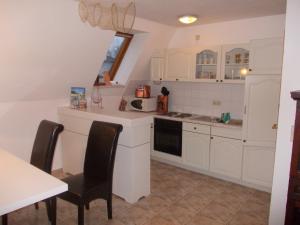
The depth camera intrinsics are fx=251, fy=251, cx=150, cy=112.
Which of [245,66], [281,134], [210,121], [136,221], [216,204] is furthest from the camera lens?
[210,121]

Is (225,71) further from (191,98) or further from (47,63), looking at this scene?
(47,63)

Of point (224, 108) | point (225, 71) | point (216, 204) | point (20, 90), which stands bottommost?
point (216, 204)

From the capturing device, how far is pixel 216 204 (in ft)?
9.61

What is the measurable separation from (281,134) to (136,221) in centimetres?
162

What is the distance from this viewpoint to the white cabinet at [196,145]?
3.69 meters

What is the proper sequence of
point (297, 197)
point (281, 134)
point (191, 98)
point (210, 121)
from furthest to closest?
point (191, 98), point (210, 121), point (281, 134), point (297, 197)

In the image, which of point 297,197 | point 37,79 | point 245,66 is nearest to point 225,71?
point 245,66

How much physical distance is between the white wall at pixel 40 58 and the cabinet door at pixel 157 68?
28 centimetres

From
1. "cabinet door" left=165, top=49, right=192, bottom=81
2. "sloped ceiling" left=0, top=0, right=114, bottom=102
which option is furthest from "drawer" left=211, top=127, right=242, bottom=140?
"sloped ceiling" left=0, top=0, right=114, bottom=102

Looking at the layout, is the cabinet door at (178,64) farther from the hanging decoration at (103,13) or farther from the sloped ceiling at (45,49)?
the hanging decoration at (103,13)

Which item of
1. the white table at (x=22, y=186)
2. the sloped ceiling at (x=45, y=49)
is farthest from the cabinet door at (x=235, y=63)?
the white table at (x=22, y=186)

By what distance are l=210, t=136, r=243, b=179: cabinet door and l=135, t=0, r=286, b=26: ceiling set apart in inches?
65.9

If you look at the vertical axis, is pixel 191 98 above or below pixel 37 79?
below

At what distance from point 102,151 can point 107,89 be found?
1.96 metres
